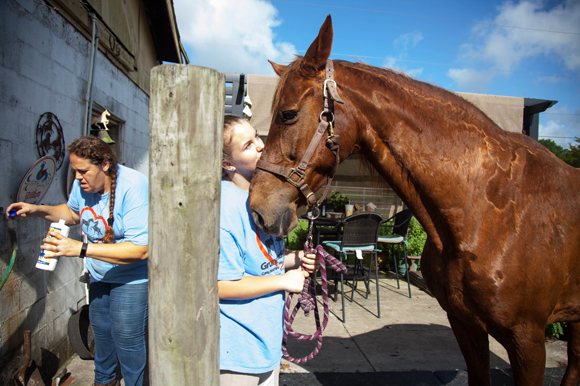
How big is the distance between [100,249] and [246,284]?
107 centimetres

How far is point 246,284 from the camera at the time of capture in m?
1.26

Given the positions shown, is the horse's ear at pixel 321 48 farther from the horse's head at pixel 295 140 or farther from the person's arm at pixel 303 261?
the person's arm at pixel 303 261

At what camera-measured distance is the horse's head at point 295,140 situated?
1.37m

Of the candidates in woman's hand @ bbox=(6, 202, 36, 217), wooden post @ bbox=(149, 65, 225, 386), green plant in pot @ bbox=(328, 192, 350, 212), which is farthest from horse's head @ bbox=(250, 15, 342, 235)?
green plant in pot @ bbox=(328, 192, 350, 212)

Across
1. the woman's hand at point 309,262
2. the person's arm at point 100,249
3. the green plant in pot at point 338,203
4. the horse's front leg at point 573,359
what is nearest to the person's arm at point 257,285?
the woman's hand at point 309,262

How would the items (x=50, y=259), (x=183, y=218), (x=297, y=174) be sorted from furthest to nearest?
(x=50, y=259)
(x=297, y=174)
(x=183, y=218)

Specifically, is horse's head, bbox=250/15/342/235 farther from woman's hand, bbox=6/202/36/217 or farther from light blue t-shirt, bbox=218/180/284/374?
woman's hand, bbox=6/202/36/217

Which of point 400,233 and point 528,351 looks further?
point 400,233

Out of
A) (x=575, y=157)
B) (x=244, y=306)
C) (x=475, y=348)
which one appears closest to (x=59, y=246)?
(x=244, y=306)

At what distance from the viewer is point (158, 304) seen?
102 cm

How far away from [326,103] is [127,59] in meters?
4.30

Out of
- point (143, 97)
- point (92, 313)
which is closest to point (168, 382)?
point (92, 313)

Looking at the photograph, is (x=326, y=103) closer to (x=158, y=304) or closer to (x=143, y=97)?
(x=158, y=304)

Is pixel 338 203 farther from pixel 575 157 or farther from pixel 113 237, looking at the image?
A: pixel 575 157
